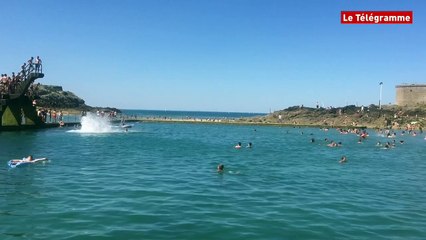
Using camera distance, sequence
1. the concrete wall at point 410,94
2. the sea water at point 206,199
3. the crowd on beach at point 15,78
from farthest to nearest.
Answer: the concrete wall at point 410,94, the crowd on beach at point 15,78, the sea water at point 206,199

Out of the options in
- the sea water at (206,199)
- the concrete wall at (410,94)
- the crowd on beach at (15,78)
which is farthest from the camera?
the concrete wall at (410,94)

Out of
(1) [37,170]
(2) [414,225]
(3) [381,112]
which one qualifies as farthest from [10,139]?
(3) [381,112]

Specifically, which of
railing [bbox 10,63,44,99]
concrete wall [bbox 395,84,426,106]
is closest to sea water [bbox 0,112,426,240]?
railing [bbox 10,63,44,99]

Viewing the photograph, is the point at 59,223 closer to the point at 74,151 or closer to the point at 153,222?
the point at 153,222

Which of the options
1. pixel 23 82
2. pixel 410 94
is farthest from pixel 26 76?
pixel 410 94

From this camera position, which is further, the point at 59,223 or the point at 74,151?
the point at 74,151

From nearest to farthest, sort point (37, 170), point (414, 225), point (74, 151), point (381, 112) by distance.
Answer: point (414, 225)
point (37, 170)
point (74, 151)
point (381, 112)

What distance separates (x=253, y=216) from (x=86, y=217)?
714cm

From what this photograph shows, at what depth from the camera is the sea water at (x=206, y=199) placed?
1695 cm

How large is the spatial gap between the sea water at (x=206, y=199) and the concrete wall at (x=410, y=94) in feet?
369

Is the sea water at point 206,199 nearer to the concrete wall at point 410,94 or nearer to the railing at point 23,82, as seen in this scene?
the railing at point 23,82

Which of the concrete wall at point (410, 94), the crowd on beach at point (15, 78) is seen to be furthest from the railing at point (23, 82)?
the concrete wall at point (410, 94)

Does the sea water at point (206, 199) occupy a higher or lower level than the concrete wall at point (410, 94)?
lower

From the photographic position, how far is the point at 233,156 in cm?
4544
